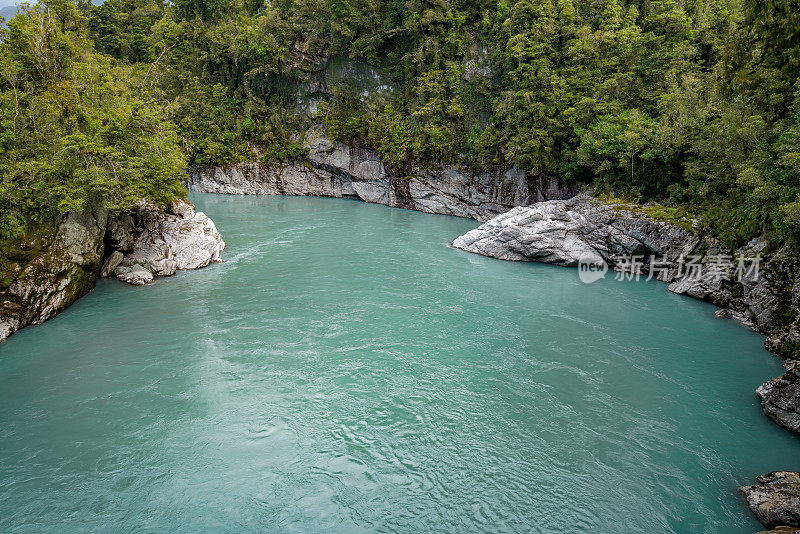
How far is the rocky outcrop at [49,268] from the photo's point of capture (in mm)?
11930

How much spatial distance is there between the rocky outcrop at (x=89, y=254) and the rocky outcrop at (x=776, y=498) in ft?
59.7

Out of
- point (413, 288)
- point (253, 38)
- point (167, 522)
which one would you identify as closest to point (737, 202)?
point (413, 288)

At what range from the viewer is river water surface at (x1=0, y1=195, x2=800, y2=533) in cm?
695

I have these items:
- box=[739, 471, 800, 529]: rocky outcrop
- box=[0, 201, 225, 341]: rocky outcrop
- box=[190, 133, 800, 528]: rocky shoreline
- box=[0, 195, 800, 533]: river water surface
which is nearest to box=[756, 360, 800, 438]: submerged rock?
box=[190, 133, 800, 528]: rocky shoreline

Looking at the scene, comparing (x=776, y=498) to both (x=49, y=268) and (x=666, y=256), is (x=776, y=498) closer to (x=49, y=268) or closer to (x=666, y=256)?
(x=666, y=256)

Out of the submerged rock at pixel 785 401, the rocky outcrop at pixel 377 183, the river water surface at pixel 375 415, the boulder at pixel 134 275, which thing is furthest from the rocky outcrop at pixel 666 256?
the boulder at pixel 134 275

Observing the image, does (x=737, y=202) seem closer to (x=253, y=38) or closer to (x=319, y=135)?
(x=319, y=135)

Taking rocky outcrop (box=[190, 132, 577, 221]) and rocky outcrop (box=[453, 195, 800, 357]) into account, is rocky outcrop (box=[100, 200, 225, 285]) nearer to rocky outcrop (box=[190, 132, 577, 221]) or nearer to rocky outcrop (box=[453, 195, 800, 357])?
rocky outcrop (box=[453, 195, 800, 357])

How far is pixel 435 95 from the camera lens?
35.9 meters

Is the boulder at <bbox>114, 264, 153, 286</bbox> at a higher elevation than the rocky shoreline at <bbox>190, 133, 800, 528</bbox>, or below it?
below

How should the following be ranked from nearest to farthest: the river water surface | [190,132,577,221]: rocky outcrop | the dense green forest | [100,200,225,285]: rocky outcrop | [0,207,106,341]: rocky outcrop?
the river water surface < [0,207,106,341]: rocky outcrop < the dense green forest < [100,200,225,285]: rocky outcrop < [190,132,577,221]: rocky outcrop

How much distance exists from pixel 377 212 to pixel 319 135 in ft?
45.5

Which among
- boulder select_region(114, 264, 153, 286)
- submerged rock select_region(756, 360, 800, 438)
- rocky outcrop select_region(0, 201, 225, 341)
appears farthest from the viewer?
boulder select_region(114, 264, 153, 286)

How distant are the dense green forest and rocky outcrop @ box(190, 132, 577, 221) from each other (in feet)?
3.77
